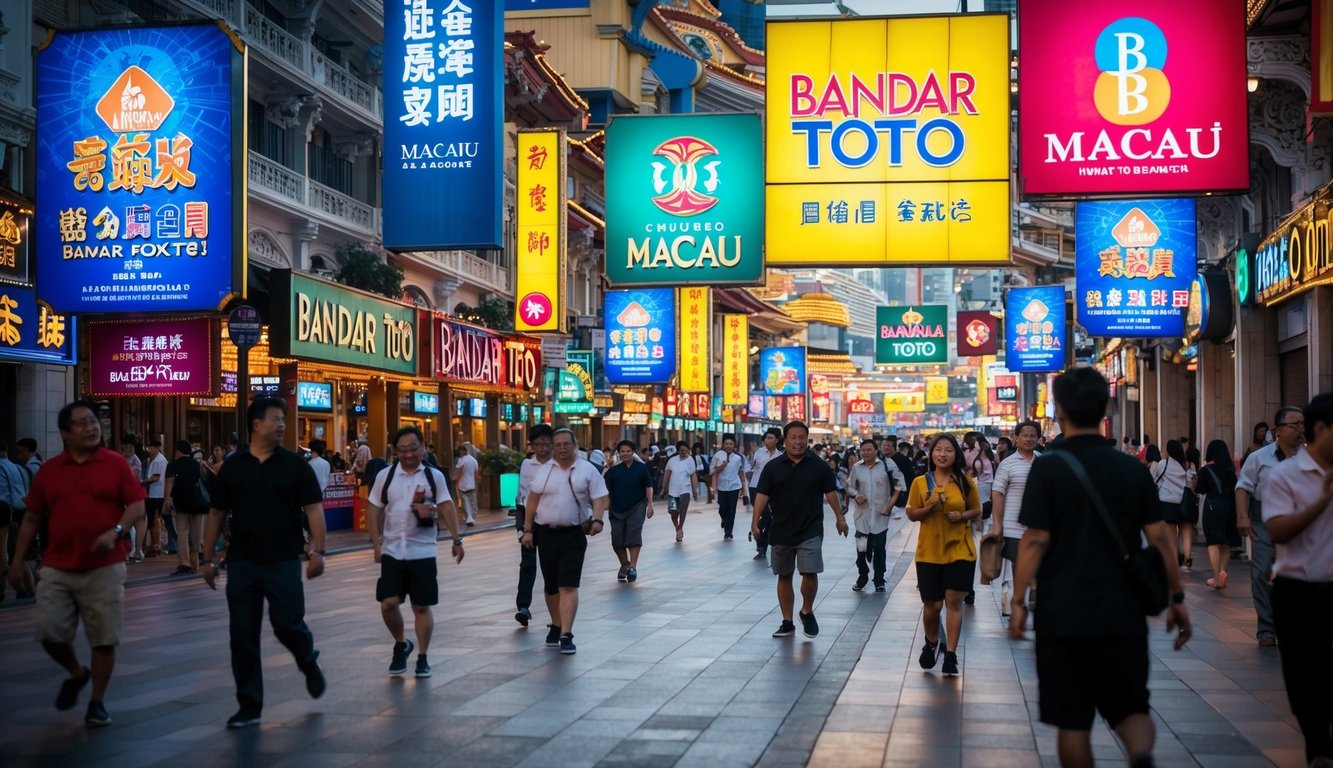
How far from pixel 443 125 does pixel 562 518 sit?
487 inches

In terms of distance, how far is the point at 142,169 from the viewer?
20.2m

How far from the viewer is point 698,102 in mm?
69375

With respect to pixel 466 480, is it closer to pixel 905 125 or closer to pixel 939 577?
pixel 905 125

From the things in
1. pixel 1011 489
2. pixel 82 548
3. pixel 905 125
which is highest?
pixel 905 125

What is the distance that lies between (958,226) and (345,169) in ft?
65.0

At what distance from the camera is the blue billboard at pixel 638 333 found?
130 ft

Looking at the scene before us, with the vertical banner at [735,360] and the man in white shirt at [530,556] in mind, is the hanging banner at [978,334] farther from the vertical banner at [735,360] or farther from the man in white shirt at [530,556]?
the man in white shirt at [530,556]

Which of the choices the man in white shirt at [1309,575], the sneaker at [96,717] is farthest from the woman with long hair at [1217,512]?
the sneaker at [96,717]

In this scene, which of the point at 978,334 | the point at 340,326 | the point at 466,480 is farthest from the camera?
the point at 978,334

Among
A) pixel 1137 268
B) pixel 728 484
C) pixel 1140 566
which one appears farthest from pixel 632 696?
pixel 1137 268

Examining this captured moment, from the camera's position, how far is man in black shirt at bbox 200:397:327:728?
28.5 ft

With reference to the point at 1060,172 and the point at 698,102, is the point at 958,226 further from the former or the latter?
the point at 698,102

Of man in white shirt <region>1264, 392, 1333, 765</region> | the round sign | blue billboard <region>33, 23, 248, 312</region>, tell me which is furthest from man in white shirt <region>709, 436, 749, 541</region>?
man in white shirt <region>1264, 392, 1333, 765</region>

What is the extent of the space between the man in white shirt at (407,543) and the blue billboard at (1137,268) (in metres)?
17.2
